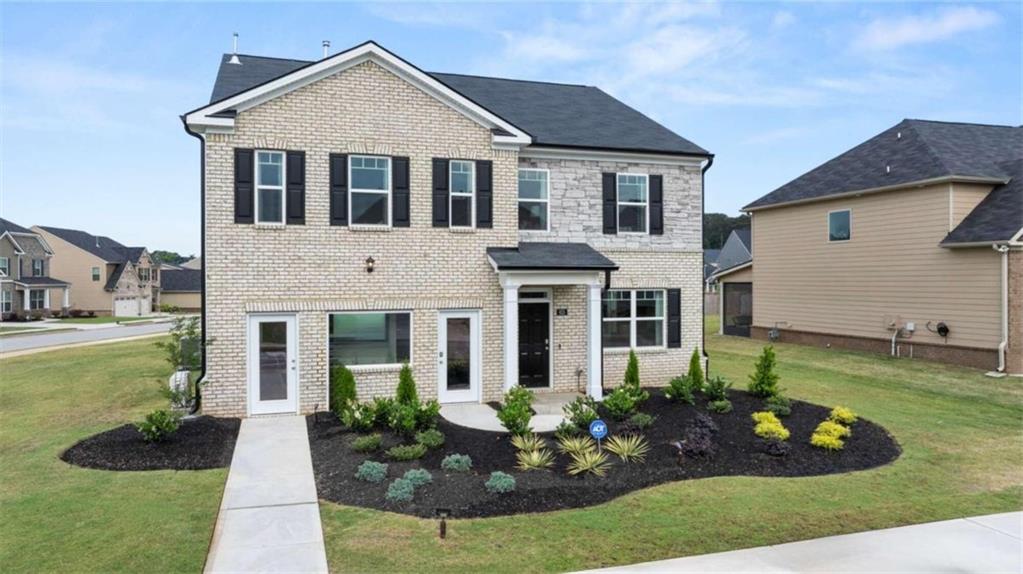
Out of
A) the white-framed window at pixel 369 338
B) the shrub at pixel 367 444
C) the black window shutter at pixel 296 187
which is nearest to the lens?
the shrub at pixel 367 444

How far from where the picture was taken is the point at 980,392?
15.9 m

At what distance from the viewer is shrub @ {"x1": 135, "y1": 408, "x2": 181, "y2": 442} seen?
1015 cm

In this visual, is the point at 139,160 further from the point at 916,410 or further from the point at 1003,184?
the point at 1003,184

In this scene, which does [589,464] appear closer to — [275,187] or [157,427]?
[157,427]

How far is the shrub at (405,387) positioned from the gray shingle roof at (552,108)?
5.93 meters

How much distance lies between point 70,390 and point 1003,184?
27.8 m

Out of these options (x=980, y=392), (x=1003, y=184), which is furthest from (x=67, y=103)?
(x=1003, y=184)

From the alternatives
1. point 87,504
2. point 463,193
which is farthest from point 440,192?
point 87,504

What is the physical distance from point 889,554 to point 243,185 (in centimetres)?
1185

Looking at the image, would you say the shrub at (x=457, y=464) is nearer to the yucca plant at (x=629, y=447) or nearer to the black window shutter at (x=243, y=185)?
the yucca plant at (x=629, y=447)

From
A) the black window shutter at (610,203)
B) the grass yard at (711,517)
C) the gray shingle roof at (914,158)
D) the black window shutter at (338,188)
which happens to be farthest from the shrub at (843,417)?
the gray shingle roof at (914,158)

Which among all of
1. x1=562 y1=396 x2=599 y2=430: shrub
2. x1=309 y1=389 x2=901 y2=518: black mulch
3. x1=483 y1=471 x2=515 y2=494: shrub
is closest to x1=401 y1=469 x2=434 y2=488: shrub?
x1=309 y1=389 x2=901 y2=518: black mulch

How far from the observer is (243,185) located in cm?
1252

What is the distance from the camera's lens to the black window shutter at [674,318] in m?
16.2
